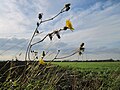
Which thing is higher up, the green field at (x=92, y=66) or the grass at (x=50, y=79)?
the green field at (x=92, y=66)

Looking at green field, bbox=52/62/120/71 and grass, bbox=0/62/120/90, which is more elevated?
green field, bbox=52/62/120/71

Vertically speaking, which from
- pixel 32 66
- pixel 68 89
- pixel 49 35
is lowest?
pixel 68 89

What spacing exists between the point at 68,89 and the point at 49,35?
4.53 m

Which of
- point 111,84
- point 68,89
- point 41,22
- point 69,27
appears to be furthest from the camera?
point 68,89

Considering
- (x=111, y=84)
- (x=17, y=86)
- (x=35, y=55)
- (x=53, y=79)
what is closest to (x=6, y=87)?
(x=17, y=86)

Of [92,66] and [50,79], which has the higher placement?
[92,66]

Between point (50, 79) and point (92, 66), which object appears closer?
point (50, 79)

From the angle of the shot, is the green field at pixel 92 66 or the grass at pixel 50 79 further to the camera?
the green field at pixel 92 66

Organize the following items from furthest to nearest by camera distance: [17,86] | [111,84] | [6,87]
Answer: [111,84]
[17,86]
[6,87]

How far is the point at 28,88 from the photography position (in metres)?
3.09

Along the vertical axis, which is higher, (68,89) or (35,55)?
(35,55)

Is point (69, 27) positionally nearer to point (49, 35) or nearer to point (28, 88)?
point (49, 35)

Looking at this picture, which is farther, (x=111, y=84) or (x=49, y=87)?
(x=111, y=84)

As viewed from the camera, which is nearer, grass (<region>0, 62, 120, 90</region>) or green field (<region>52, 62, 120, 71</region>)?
grass (<region>0, 62, 120, 90</region>)
